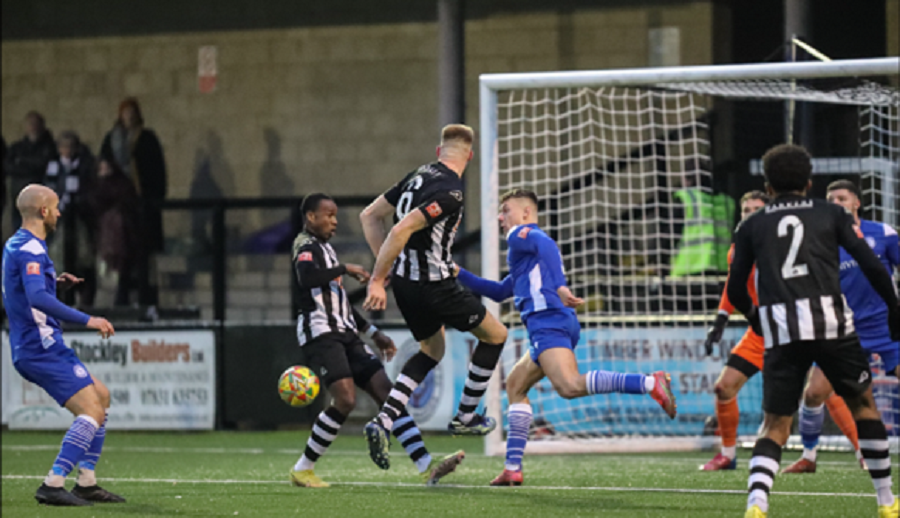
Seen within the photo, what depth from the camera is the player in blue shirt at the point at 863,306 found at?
317 inches

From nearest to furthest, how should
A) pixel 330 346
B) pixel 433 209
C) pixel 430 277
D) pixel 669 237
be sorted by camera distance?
pixel 433 209 < pixel 430 277 < pixel 330 346 < pixel 669 237

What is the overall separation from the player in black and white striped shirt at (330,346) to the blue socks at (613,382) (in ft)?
3.31

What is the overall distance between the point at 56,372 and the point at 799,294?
384cm

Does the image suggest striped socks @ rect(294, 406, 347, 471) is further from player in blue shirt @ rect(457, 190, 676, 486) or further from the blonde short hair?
the blonde short hair

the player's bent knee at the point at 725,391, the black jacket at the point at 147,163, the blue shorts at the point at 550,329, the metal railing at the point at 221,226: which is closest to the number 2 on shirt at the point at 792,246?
the blue shorts at the point at 550,329

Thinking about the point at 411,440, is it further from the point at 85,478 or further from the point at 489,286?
the point at 85,478

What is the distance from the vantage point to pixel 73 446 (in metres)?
6.90

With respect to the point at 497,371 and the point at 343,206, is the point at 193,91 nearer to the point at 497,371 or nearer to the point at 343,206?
Result: the point at 343,206

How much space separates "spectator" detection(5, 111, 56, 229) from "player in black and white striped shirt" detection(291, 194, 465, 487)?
8.22 metres

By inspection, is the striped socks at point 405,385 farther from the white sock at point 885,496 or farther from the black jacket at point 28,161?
the black jacket at point 28,161

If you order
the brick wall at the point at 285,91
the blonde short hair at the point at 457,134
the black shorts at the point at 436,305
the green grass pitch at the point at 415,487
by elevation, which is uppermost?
the brick wall at the point at 285,91

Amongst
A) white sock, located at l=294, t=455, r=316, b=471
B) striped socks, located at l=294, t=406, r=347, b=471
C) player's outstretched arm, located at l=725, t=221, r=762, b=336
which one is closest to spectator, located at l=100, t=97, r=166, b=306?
white sock, located at l=294, t=455, r=316, b=471

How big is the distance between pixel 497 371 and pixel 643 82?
7.53 ft

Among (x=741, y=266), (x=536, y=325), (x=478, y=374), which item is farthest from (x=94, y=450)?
(x=741, y=266)
